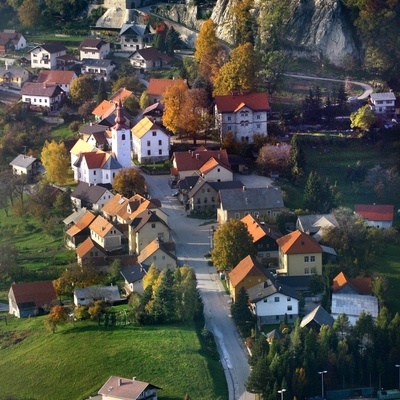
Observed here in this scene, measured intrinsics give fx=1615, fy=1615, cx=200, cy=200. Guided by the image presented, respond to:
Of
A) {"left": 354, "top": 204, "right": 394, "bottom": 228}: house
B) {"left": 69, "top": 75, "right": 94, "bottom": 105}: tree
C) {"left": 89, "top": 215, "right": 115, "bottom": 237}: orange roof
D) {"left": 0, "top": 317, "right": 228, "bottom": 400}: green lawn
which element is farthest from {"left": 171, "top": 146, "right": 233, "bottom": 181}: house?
{"left": 0, "top": 317, "right": 228, "bottom": 400}: green lawn

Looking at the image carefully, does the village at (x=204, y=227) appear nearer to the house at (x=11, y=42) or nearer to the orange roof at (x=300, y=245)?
the orange roof at (x=300, y=245)

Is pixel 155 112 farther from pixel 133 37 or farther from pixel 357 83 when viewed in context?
pixel 133 37

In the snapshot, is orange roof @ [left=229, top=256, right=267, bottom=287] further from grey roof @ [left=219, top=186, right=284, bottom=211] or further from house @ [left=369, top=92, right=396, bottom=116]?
house @ [left=369, top=92, right=396, bottom=116]

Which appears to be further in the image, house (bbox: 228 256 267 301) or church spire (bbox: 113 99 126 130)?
church spire (bbox: 113 99 126 130)

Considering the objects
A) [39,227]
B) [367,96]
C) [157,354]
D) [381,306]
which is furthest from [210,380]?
[367,96]

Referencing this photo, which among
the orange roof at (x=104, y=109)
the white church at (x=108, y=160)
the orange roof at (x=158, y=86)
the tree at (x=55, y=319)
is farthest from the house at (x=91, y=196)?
the tree at (x=55, y=319)

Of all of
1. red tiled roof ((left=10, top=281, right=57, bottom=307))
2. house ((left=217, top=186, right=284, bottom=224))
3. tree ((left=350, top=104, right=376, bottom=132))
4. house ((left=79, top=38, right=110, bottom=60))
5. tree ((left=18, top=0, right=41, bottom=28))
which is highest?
tree ((left=18, top=0, right=41, bottom=28))
